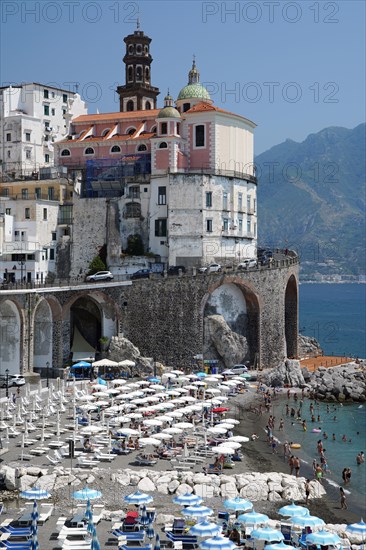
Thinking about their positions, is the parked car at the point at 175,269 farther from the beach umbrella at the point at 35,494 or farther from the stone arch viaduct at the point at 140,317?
the beach umbrella at the point at 35,494

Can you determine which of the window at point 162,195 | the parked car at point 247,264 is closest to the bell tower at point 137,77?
the window at point 162,195

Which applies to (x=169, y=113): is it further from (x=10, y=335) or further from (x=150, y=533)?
(x=150, y=533)

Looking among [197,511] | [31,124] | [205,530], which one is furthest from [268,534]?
[31,124]

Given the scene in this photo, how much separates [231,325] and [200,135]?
19462mm

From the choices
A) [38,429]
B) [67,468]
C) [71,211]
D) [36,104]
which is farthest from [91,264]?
[67,468]

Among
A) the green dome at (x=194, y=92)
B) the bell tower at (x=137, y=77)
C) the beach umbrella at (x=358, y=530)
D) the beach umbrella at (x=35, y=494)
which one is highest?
the bell tower at (x=137, y=77)

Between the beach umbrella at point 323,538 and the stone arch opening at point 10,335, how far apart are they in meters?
38.6

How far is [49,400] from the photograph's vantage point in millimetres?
54812

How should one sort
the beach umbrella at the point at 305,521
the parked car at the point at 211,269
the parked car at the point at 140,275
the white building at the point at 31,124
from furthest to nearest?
the white building at the point at 31,124, the parked car at the point at 211,269, the parked car at the point at 140,275, the beach umbrella at the point at 305,521

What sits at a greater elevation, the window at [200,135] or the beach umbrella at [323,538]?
the window at [200,135]

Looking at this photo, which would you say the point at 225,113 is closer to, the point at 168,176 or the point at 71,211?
the point at 168,176

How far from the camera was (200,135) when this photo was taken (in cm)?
8156

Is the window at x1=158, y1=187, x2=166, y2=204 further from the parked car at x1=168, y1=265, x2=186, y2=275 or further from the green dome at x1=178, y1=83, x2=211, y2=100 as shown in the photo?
the green dome at x1=178, y1=83, x2=211, y2=100

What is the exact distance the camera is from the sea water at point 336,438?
1812 inches
